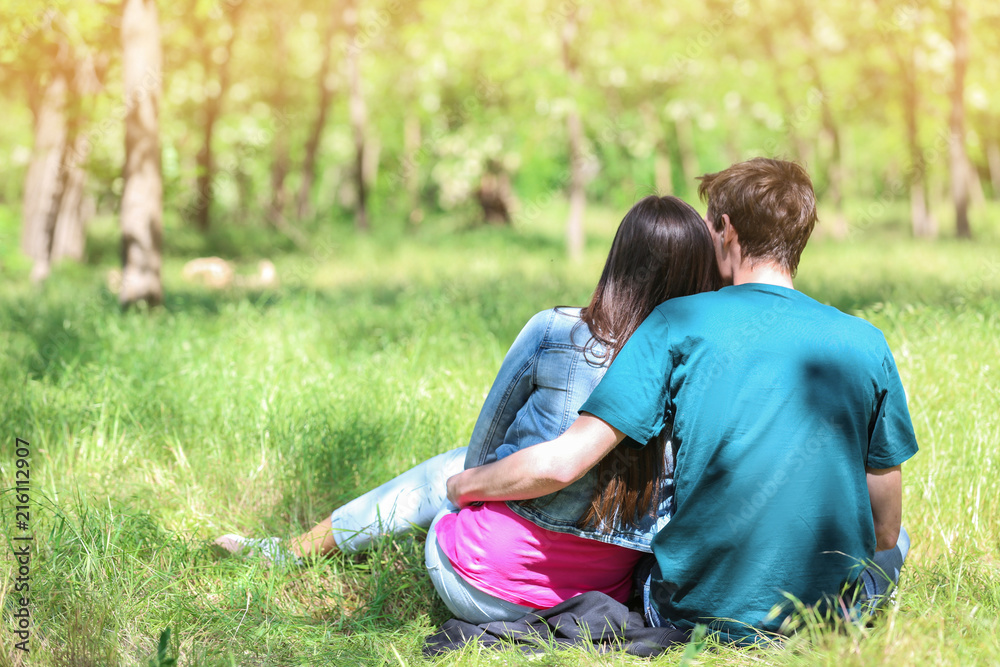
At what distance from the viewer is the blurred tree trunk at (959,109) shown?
47.6ft

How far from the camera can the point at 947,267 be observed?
32.1 ft

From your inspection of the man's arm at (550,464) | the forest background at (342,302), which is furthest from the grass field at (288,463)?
the man's arm at (550,464)

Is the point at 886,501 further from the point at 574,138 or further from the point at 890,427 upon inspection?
the point at 574,138

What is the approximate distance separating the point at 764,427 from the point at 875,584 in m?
0.71

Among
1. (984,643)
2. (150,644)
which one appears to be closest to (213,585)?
(150,644)

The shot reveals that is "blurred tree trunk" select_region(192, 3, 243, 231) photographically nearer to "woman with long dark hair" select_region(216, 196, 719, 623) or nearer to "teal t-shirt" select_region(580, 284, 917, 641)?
"woman with long dark hair" select_region(216, 196, 719, 623)

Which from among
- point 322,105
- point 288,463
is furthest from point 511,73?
point 288,463

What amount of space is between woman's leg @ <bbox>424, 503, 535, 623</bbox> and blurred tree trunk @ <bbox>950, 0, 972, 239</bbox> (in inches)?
609

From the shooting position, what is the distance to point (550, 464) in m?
2.14

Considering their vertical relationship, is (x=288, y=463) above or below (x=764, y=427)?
below

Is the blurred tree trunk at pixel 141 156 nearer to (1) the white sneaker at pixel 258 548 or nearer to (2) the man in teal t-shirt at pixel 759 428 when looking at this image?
(1) the white sneaker at pixel 258 548

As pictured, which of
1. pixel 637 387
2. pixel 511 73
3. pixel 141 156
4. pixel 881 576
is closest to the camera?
pixel 637 387

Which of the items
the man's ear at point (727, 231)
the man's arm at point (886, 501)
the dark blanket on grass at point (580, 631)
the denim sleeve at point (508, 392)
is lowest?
the dark blanket on grass at point (580, 631)

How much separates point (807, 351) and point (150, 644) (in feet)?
6.94
